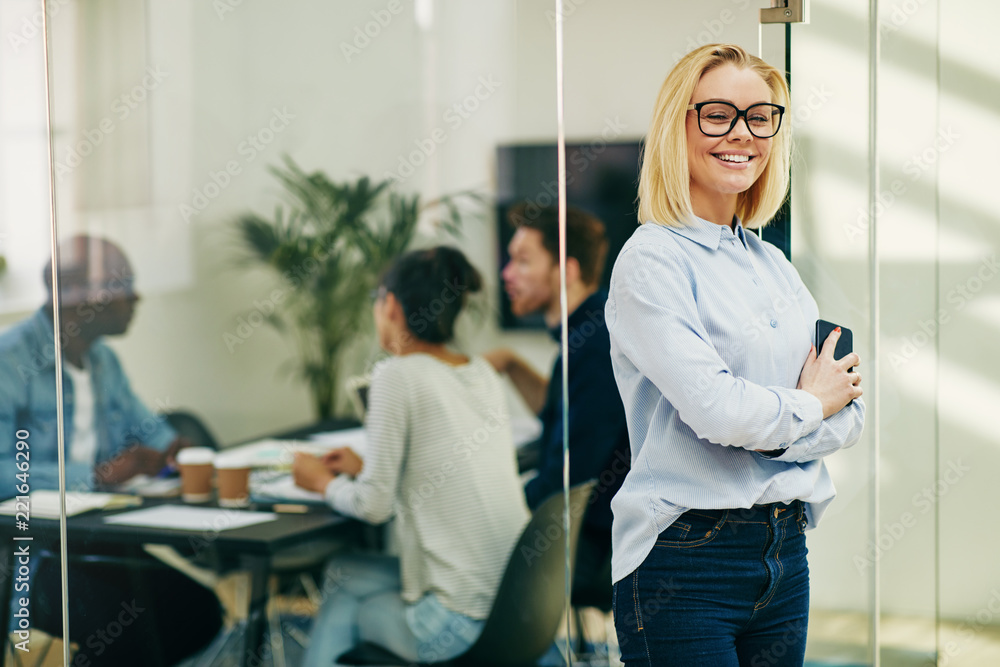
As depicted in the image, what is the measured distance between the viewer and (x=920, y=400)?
2186 millimetres

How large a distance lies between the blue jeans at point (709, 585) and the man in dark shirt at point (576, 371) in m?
0.89

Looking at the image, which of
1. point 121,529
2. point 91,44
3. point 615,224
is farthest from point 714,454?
point 91,44

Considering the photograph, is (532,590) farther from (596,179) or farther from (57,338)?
(57,338)

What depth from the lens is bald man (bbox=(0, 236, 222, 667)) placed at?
238cm

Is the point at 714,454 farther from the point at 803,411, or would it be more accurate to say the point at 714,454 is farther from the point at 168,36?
the point at 168,36

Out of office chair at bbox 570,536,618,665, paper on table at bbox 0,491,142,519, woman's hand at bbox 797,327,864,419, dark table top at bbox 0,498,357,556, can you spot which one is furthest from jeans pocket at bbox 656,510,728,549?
paper on table at bbox 0,491,142,519

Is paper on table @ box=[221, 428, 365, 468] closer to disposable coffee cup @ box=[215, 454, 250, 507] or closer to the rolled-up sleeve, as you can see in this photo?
disposable coffee cup @ box=[215, 454, 250, 507]

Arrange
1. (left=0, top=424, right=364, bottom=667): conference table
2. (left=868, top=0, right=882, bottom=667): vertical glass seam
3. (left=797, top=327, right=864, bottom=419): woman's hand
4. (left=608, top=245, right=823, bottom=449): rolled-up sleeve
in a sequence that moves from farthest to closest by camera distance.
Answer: (left=0, top=424, right=364, bottom=667): conference table, (left=868, top=0, right=882, bottom=667): vertical glass seam, (left=797, top=327, right=864, bottom=419): woman's hand, (left=608, top=245, right=823, bottom=449): rolled-up sleeve

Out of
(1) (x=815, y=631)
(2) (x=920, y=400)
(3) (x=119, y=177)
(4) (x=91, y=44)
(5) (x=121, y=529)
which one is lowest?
(1) (x=815, y=631)

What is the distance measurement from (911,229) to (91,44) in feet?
7.22

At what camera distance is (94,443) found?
2426 mm

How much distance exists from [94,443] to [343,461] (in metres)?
0.69

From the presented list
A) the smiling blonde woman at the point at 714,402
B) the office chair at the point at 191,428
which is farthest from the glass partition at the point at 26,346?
the smiling blonde woman at the point at 714,402

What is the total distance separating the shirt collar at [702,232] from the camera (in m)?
1.45
